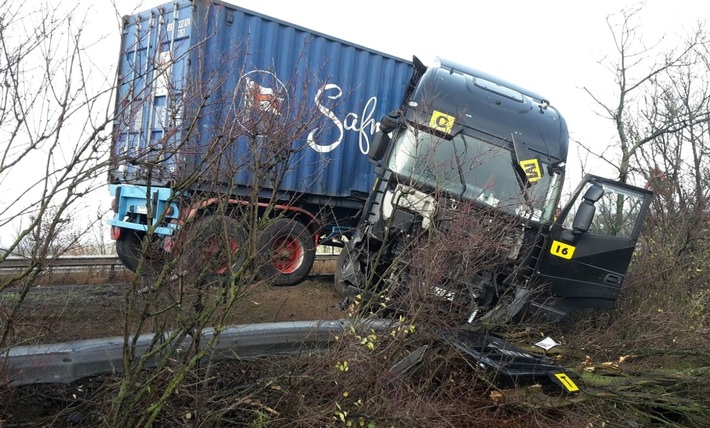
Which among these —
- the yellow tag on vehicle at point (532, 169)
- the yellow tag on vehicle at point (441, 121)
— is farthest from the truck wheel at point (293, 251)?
the yellow tag on vehicle at point (532, 169)

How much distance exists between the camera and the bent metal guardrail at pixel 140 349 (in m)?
3.32

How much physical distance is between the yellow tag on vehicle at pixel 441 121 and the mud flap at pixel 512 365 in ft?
8.25

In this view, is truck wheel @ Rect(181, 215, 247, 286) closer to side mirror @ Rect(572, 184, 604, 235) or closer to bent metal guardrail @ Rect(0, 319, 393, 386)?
bent metal guardrail @ Rect(0, 319, 393, 386)

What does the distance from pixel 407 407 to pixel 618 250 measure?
13.6 feet

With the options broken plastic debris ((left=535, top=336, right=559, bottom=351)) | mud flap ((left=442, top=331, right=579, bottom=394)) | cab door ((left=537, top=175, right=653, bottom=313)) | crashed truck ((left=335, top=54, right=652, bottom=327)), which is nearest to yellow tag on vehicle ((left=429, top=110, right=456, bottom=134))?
crashed truck ((left=335, top=54, right=652, bottom=327))

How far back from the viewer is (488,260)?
5.45 metres

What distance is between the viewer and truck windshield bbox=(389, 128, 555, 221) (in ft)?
21.4

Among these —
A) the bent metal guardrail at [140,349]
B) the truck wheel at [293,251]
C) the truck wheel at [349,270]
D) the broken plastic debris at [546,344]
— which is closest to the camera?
the bent metal guardrail at [140,349]

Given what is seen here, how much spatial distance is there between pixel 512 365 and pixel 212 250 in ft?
8.17

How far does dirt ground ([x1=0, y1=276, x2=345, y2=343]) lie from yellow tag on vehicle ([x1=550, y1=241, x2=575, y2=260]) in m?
2.50

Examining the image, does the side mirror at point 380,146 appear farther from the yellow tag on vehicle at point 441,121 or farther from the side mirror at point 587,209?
the side mirror at point 587,209

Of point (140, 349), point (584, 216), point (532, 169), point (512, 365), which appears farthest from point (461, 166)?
point (140, 349)

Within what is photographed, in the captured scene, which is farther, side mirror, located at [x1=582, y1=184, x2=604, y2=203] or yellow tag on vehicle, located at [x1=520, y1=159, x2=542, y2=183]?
yellow tag on vehicle, located at [x1=520, y1=159, x2=542, y2=183]

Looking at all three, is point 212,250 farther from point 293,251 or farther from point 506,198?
point 506,198
